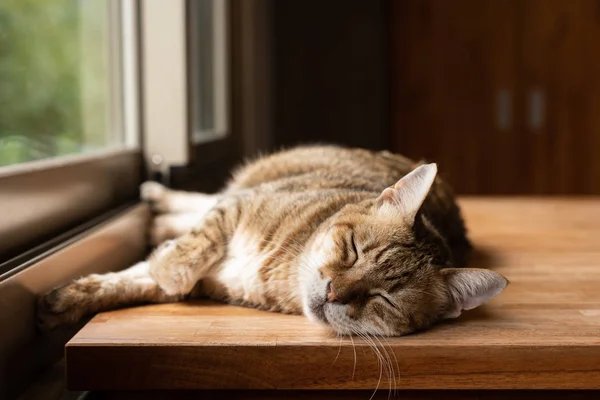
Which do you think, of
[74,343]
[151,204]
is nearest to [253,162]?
[151,204]

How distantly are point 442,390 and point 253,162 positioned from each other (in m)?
1.18

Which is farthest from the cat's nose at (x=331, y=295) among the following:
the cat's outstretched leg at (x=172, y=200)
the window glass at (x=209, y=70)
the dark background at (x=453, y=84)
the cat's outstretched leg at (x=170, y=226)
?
the dark background at (x=453, y=84)

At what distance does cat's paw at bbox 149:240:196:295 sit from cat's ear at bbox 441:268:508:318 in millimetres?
421

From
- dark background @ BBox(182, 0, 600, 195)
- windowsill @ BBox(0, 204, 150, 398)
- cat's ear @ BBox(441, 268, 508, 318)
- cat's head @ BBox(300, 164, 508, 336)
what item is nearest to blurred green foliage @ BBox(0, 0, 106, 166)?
windowsill @ BBox(0, 204, 150, 398)

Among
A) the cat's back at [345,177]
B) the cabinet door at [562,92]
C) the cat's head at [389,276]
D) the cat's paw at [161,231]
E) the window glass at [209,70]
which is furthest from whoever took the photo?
the cabinet door at [562,92]

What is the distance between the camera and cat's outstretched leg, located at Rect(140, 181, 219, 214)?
6.09 feet

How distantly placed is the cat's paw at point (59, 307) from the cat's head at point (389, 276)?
0.34m

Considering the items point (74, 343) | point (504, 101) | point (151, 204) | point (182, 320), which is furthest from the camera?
point (504, 101)

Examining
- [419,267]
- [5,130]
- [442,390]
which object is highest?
[5,130]

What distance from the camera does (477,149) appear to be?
4074 millimetres

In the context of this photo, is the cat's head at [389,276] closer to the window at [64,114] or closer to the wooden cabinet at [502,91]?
the window at [64,114]

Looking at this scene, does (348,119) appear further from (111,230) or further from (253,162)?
(111,230)

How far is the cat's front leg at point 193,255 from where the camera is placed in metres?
1.27

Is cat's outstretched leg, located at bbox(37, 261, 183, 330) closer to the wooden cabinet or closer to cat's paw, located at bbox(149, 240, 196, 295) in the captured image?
cat's paw, located at bbox(149, 240, 196, 295)
